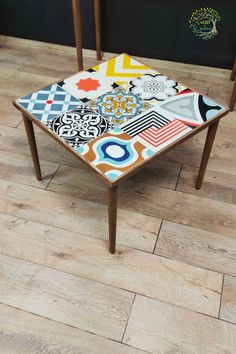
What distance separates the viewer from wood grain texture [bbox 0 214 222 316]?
1331 mm

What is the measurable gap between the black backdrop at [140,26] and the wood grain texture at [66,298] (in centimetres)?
154

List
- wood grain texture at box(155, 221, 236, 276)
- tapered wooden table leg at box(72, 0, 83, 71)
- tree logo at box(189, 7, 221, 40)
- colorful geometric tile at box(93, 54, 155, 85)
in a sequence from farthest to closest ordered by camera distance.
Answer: tree logo at box(189, 7, 221, 40) → tapered wooden table leg at box(72, 0, 83, 71) → colorful geometric tile at box(93, 54, 155, 85) → wood grain texture at box(155, 221, 236, 276)

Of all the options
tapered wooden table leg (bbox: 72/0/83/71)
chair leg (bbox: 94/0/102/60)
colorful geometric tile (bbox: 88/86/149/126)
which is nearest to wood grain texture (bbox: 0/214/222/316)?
colorful geometric tile (bbox: 88/86/149/126)

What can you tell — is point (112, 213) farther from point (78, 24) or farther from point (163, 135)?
point (78, 24)

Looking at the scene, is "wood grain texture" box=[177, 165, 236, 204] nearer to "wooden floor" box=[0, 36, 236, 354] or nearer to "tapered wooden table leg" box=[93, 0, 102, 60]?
"wooden floor" box=[0, 36, 236, 354]

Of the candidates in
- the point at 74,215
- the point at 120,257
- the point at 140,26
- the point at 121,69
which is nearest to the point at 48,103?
the point at 121,69

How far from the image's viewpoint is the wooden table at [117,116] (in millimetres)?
1201

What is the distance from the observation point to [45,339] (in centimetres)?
122

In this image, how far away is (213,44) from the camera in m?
2.17

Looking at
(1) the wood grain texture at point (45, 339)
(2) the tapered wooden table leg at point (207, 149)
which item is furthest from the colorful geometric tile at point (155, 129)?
(1) the wood grain texture at point (45, 339)

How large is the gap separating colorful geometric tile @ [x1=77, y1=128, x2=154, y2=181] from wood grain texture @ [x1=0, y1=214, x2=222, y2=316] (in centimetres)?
43

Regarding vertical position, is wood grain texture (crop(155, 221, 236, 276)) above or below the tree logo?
below

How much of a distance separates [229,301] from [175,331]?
8.9 inches

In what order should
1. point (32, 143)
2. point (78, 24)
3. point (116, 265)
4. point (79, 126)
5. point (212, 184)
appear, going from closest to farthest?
point (79, 126)
point (116, 265)
point (32, 143)
point (212, 184)
point (78, 24)
